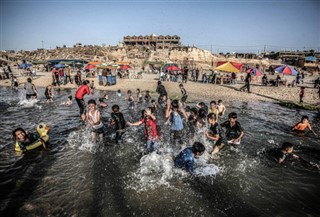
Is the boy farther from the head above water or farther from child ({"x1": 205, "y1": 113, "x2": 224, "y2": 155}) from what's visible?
the head above water

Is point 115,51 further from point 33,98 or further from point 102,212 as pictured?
point 102,212

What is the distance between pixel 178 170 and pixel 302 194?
344 cm

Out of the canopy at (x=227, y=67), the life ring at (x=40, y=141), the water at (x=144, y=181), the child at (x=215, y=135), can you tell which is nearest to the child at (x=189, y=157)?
the water at (x=144, y=181)

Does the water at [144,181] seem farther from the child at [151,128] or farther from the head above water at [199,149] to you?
the head above water at [199,149]

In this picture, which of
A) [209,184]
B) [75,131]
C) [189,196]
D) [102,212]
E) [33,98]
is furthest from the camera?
[33,98]

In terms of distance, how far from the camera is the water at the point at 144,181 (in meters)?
4.30

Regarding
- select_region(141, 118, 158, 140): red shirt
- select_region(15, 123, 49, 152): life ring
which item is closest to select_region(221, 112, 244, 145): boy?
select_region(141, 118, 158, 140): red shirt

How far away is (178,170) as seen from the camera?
544 centimetres

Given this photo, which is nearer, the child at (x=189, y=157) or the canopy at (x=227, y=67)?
the child at (x=189, y=157)

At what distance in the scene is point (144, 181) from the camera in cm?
520

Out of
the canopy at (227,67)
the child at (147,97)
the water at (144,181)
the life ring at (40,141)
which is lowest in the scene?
the water at (144,181)

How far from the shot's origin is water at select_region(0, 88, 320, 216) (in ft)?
14.1

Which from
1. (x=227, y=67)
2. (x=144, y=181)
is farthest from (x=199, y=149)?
(x=227, y=67)

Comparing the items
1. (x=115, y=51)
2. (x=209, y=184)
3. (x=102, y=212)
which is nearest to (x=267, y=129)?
(x=209, y=184)
